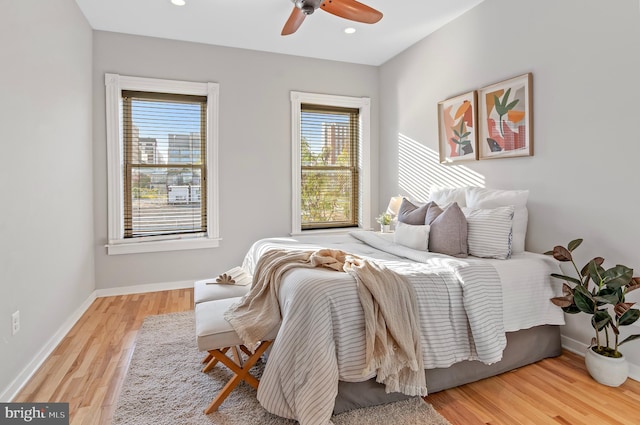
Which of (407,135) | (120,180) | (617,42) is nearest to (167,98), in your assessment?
(120,180)

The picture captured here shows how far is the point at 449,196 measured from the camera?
3279 mm

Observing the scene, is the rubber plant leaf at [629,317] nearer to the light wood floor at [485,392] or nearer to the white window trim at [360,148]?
the light wood floor at [485,392]

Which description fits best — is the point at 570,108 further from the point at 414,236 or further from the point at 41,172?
the point at 41,172

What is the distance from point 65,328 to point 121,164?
5.76 feet

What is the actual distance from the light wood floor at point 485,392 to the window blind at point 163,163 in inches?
63.4

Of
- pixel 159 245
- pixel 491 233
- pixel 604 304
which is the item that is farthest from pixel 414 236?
pixel 159 245

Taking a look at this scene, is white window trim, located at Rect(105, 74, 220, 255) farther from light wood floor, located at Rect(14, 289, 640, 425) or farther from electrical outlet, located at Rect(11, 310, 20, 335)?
electrical outlet, located at Rect(11, 310, 20, 335)

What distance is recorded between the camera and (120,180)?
12.6ft

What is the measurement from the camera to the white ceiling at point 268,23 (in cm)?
322

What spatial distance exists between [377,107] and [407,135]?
31.7 inches

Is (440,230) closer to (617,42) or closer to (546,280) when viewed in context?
(546,280)

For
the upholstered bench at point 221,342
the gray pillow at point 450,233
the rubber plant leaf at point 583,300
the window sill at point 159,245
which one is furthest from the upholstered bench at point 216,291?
the rubber plant leaf at point 583,300

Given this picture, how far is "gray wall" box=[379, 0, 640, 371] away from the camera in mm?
2219

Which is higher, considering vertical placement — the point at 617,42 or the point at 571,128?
the point at 617,42
